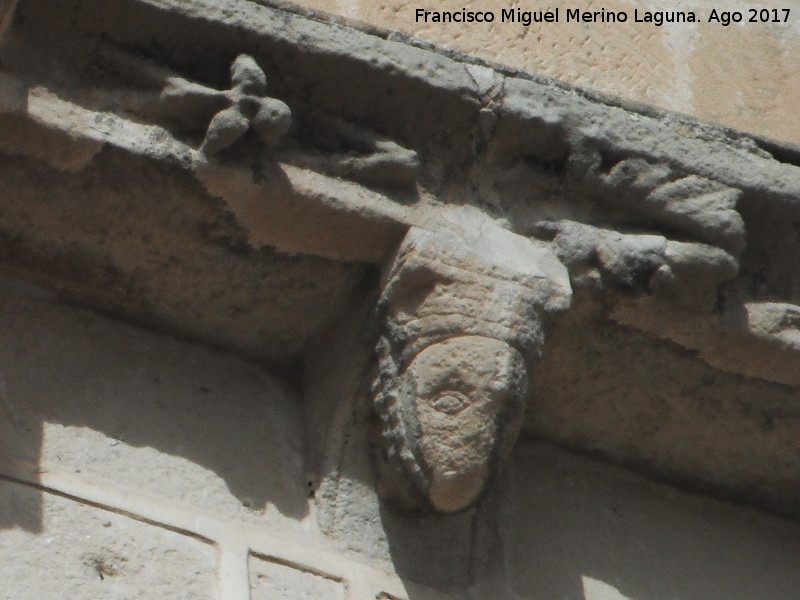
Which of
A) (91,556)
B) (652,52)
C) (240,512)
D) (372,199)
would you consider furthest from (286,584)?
(652,52)

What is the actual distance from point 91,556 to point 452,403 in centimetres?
52

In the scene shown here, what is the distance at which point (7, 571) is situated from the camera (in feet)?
6.32

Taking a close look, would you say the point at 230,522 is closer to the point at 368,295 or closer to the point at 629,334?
the point at 368,295

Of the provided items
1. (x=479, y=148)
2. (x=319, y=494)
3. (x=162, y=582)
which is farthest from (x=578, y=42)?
(x=162, y=582)

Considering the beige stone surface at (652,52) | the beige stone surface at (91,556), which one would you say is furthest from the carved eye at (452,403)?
the beige stone surface at (652,52)

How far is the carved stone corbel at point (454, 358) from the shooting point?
7.00 ft

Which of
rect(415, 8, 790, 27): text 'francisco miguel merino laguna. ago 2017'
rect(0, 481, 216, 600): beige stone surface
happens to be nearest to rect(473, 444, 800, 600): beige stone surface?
rect(0, 481, 216, 600): beige stone surface

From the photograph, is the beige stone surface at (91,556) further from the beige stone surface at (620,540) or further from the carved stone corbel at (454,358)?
the beige stone surface at (620,540)

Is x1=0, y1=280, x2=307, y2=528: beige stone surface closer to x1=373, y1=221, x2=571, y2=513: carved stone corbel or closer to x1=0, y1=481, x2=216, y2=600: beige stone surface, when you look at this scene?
x1=0, y1=481, x2=216, y2=600: beige stone surface

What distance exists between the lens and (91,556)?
1997mm

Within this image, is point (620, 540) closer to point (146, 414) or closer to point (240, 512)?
point (240, 512)

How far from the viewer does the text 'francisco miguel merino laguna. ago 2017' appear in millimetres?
2992

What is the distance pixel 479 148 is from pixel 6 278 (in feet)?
2.38

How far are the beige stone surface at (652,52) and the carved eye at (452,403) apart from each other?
3.24 ft
